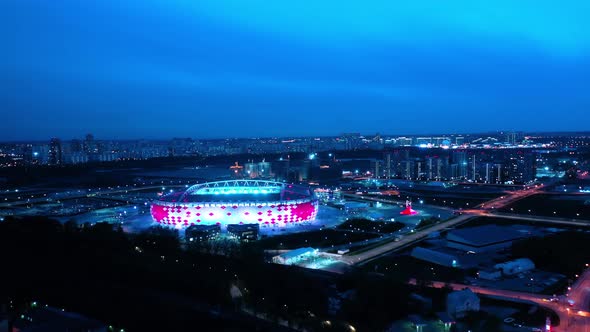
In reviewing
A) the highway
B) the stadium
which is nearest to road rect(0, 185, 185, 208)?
the stadium

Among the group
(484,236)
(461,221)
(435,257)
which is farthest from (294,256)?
(461,221)

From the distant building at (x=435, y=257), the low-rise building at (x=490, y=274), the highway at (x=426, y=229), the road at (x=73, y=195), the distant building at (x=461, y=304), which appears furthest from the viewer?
the road at (x=73, y=195)

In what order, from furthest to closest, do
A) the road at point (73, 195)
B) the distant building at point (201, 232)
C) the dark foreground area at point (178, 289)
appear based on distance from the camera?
1. the road at point (73, 195)
2. the distant building at point (201, 232)
3. the dark foreground area at point (178, 289)

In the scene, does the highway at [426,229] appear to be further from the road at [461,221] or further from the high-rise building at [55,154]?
the high-rise building at [55,154]

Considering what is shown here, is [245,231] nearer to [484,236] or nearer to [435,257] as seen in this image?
[435,257]

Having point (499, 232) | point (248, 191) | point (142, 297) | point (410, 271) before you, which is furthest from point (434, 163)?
point (142, 297)

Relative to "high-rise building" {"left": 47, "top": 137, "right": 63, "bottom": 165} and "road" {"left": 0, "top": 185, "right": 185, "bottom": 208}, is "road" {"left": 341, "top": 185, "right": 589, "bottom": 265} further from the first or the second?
"high-rise building" {"left": 47, "top": 137, "right": 63, "bottom": 165}

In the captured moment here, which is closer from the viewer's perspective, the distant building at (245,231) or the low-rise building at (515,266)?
the low-rise building at (515,266)

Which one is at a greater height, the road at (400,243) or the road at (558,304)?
the road at (400,243)

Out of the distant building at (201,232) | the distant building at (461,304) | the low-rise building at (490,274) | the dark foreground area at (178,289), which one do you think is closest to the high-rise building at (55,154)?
the distant building at (201,232)
